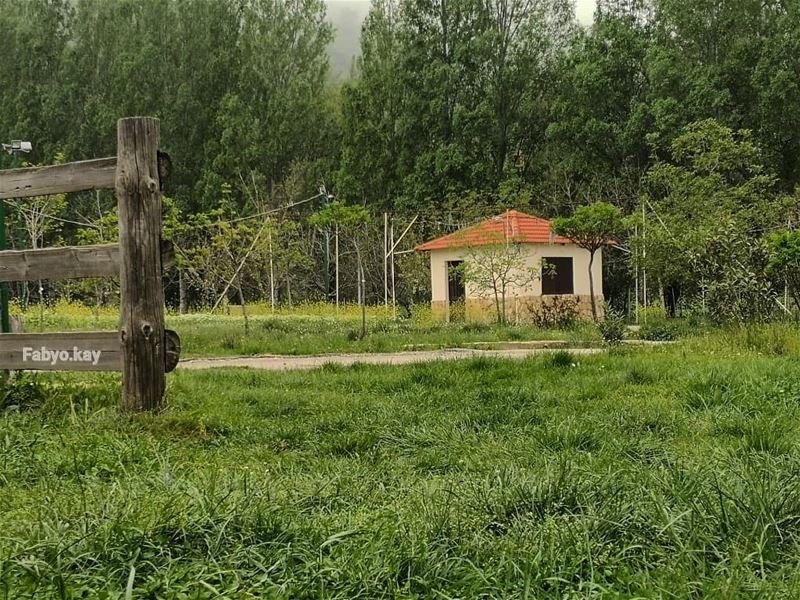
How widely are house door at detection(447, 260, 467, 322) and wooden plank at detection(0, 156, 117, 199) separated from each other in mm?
16702

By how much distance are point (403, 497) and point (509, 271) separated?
18.9m

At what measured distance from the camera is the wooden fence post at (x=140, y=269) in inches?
185

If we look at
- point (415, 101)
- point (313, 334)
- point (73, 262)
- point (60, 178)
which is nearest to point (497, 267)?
point (313, 334)

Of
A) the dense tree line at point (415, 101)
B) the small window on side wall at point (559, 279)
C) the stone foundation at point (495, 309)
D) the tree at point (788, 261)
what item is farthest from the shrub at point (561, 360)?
the small window on side wall at point (559, 279)

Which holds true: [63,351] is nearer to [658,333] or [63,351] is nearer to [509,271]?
[658,333]

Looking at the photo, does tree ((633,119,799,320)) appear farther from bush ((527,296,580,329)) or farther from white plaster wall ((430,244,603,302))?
bush ((527,296,580,329))

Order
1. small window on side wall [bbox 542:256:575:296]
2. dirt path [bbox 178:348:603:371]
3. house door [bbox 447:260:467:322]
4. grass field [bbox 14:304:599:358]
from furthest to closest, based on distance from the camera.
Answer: small window on side wall [bbox 542:256:575:296] → house door [bbox 447:260:467:322] → grass field [bbox 14:304:599:358] → dirt path [bbox 178:348:603:371]

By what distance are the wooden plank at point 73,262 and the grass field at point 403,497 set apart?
83 centimetres

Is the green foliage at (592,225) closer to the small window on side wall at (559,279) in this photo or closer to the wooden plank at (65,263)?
the small window on side wall at (559,279)

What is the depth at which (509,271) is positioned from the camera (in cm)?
2153

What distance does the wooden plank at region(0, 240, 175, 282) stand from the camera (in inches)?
190

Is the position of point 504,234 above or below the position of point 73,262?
above

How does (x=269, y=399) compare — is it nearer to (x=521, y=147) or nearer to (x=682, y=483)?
(x=682, y=483)

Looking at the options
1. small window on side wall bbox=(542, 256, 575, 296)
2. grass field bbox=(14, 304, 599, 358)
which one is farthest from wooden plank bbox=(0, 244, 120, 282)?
small window on side wall bbox=(542, 256, 575, 296)
